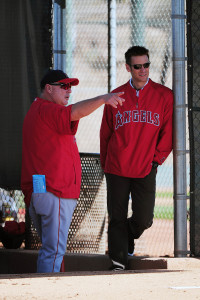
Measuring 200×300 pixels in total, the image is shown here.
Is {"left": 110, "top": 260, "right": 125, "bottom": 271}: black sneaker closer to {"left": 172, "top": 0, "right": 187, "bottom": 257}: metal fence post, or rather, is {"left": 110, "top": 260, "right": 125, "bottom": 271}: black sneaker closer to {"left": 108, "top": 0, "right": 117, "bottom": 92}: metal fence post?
{"left": 172, "top": 0, "right": 187, "bottom": 257}: metal fence post

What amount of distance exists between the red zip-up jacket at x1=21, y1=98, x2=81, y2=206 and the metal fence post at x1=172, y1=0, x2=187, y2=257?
1139mm

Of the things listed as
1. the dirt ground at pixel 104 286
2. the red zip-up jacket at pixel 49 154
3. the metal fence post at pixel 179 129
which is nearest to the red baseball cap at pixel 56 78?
the red zip-up jacket at pixel 49 154

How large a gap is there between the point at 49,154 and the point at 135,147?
2.67 ft

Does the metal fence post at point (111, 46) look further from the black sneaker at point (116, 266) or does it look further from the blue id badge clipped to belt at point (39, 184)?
the blue id badge clipped to belt at point (39, 184)

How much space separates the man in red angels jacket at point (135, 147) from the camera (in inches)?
238

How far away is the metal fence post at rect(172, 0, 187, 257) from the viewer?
642 cm

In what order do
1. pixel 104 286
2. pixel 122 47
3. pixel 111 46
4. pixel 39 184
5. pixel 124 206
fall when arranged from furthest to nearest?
pixel 122 47
pixel 111 46
pixel 124 206
pixel 39 184
pixel 104 286

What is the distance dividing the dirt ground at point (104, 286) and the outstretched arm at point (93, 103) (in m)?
1.18

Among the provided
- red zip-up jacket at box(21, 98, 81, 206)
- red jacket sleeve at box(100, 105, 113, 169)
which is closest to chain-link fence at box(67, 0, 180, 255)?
red jacket sleeve at box(100, 105, 113, 169)

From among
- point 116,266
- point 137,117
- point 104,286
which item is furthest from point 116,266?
point 104,286

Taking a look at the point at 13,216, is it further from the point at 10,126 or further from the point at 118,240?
the point at 118,240

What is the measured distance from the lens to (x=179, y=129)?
6434mm

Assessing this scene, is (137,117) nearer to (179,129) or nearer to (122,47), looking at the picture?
(179,129)

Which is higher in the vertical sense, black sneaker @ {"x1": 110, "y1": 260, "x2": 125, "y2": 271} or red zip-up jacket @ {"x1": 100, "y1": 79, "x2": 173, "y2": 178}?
red zip-up jacket @ {"x1": 100, "y1": 79, "x2": 173, "y2": 178}
